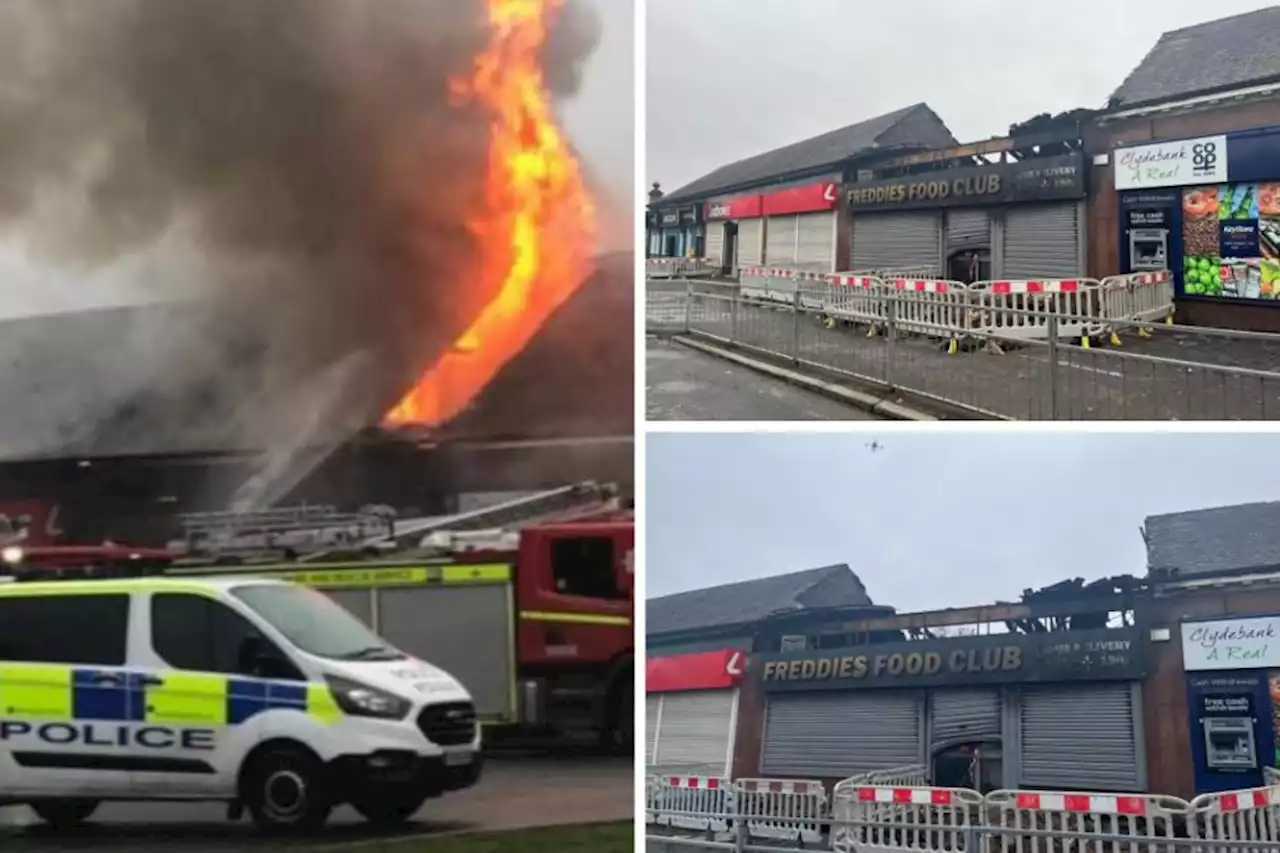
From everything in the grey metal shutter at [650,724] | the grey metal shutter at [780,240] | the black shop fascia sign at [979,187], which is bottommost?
the grey metal shutter at [650,724]

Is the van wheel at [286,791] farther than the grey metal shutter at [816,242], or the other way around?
the grey metal shutter at [816,242]

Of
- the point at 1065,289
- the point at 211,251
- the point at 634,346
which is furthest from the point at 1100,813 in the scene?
the point at 211,251

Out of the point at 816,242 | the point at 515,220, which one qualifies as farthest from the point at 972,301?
the point at 515,220

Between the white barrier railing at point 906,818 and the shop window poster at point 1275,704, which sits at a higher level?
the shop window poster at point 1275,704

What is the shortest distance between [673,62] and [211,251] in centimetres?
191

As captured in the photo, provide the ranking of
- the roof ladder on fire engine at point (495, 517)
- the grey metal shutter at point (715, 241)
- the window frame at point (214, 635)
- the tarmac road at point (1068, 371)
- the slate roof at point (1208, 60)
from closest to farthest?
the slate roof at point (1208, 60)
the tarmac road at point (1068, 371)
the window frame at point (214, 635)
the roof ladder on fire engine at point (495, 517)
the grey metal shutter at point (715, 241)

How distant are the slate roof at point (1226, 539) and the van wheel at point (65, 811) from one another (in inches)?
160

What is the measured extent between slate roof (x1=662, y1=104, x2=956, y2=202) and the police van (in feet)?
6.95

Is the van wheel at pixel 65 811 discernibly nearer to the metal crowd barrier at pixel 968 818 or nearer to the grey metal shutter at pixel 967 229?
the metal crowd barrier at pixel 968 818

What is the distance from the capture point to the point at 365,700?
13.4ft

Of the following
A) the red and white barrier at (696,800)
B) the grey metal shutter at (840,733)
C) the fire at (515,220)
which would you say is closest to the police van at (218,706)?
the red and white barrier at (696,800)

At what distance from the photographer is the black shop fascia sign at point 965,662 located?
411 centimetres

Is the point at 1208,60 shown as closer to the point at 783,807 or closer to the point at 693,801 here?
the point at 783,807

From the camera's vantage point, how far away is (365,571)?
13.6ft
